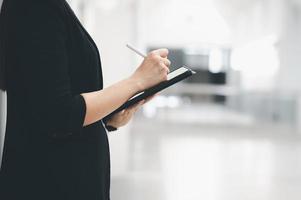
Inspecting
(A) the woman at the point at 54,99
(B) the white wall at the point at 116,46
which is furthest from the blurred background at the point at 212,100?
(A) the woman at the point at 54,99

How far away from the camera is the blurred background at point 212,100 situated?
12.8 feet

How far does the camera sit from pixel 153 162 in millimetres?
4980

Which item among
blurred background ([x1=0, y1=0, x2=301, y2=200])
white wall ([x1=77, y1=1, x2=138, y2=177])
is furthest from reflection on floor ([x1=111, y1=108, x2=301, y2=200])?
white wall ([x1=77, y1=1, x2=138, y2=177])

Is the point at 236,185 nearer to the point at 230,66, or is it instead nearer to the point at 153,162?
the point at 153,162

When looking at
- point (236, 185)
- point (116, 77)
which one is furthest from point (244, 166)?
point (116, 77)

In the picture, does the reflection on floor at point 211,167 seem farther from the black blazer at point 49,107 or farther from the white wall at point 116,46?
the black blazer at point 49,107

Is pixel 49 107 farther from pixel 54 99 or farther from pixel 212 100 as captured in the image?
pixel 212 100

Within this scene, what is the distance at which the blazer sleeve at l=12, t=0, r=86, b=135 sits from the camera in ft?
3.01

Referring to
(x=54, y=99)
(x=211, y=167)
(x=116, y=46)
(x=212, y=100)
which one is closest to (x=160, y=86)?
(x=54, y=99)

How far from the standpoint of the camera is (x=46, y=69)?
92 centimetres

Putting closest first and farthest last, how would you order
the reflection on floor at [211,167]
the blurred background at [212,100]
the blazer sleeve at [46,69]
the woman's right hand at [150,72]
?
1. the blazer sleeve at [46,69]
2. the woman's right hand at [150,72]
3. the reflection on floor at [211,167]
4. the blurred background at [212,100]

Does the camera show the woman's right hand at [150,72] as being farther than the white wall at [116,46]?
No

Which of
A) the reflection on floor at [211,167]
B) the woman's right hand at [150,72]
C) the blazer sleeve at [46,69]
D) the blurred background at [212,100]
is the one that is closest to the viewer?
the blazer sleeve at [46,69]

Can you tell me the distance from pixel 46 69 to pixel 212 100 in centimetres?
1744
